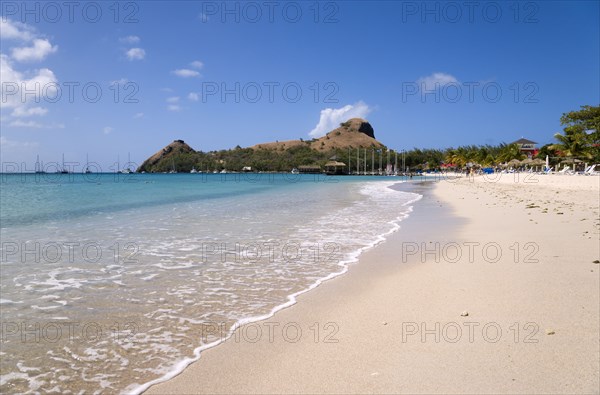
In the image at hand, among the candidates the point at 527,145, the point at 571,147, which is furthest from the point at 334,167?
the point at 571,147

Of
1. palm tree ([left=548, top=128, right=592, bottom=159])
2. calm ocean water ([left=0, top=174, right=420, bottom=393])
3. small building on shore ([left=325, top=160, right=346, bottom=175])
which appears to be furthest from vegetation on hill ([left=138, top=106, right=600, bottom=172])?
calm ocean water ([left=0, top=174, right=420, bottom=393])

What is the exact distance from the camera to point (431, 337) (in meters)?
3.61

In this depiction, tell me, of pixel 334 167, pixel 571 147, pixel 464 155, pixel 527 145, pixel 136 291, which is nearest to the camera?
pixel 136 291

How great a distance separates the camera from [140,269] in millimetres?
6613

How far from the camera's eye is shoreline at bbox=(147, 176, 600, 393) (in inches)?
112

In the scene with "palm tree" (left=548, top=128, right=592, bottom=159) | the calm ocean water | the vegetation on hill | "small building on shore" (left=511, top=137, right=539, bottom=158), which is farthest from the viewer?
"small building on shore" (left=511, top=137, right=539, bottom=158)

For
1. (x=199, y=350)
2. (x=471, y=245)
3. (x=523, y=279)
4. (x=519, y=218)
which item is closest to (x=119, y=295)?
(x=199, y=350)

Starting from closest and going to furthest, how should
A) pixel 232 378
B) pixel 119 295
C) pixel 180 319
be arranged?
pixel 232 378, pixel 180 319, pixel 119 295

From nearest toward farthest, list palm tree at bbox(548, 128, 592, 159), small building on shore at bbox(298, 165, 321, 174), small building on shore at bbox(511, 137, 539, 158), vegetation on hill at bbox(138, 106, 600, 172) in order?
vegetation on hill at bbox(138, 106, 600, 172) → palm tree at bbox(548, 128, 592, 159) → small building on shore at bbox(511, 137, 539, 158) → small building on shore at bbox(298, 165, 321, 174)

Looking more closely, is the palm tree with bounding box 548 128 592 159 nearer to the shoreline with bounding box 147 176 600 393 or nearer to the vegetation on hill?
the vegetation on hill

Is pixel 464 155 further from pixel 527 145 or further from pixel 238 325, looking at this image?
pixel 238 325

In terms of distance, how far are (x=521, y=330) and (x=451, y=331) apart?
24.5 inches

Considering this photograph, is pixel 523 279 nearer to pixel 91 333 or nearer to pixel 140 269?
pixel 91 333

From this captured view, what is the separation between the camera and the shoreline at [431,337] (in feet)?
9.37
